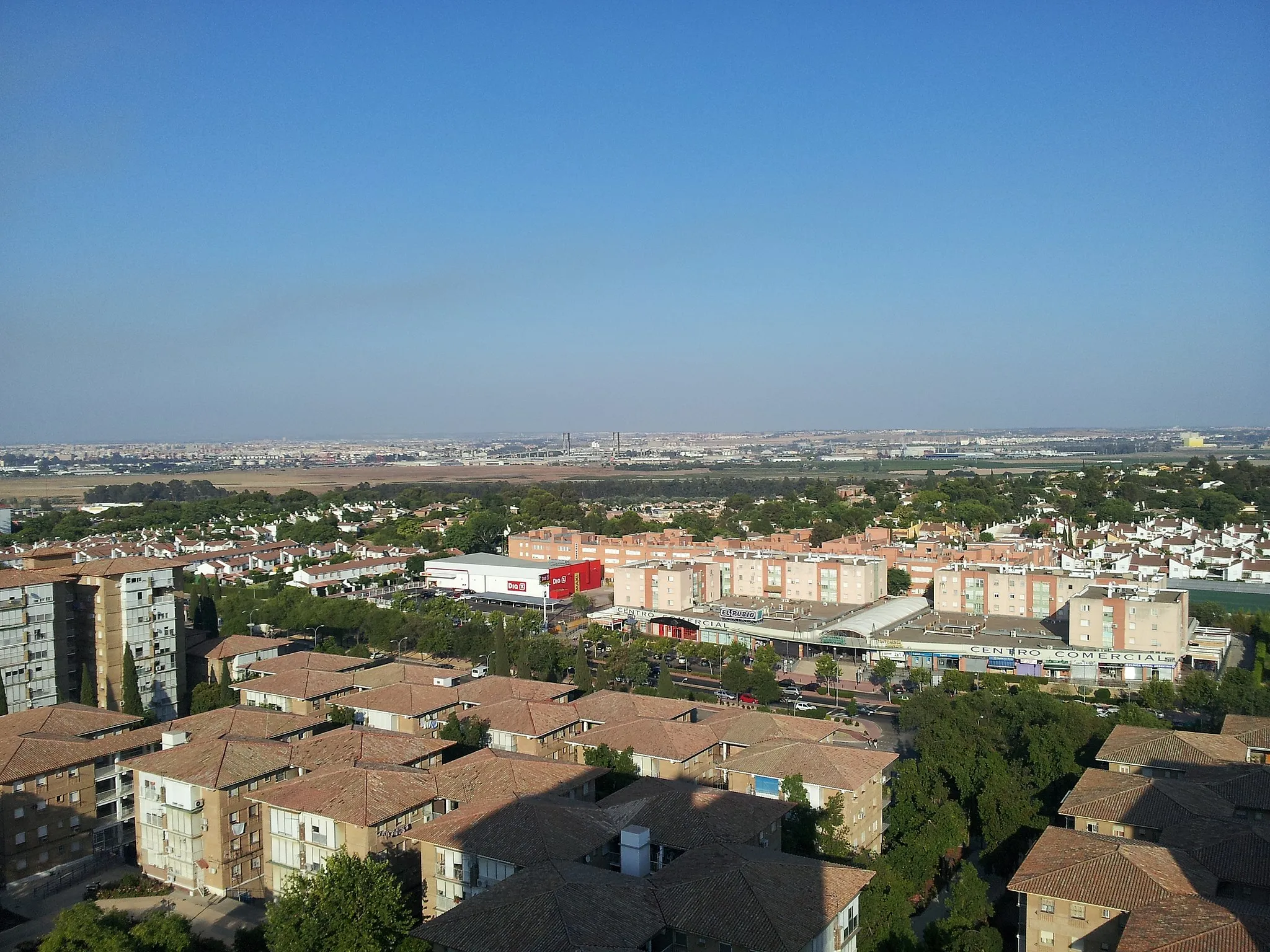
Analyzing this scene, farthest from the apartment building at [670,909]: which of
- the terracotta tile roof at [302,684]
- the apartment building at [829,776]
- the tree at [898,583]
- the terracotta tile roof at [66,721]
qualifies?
the tree at [898,583]

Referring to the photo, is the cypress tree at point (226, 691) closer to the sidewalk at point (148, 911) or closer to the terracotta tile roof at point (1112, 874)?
the sidewalk at point (148, 911)

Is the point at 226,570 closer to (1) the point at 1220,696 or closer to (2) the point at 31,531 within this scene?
(2) the point at 31,531

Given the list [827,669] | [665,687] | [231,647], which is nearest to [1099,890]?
[665,687]

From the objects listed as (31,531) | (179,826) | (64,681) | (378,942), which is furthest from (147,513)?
(378,942)

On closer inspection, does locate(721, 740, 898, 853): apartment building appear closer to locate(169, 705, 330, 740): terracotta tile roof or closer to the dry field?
locate(169, 705, 330, 740): terracotta tile roof

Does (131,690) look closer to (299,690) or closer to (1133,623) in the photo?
(299,690)
